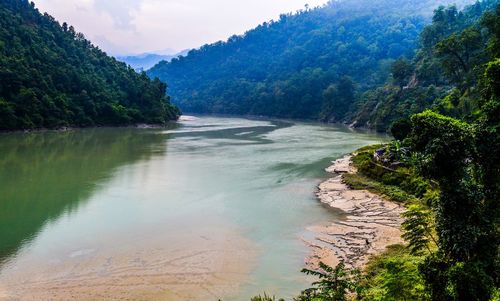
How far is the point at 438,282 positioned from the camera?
10719mm

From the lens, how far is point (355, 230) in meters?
23.2

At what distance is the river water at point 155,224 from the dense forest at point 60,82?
31.1 m

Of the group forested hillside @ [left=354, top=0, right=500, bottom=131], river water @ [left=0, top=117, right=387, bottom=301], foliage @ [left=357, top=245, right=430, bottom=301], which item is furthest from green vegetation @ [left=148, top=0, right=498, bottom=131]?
foliage @ [left=357, top=245, right=430, bottom=301]

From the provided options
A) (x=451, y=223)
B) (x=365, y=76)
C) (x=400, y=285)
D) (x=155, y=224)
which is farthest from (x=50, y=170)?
(x=365, y=76)

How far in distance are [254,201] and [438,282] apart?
19765mm

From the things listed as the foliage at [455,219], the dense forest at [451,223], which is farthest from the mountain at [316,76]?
the foliage at [455,219]

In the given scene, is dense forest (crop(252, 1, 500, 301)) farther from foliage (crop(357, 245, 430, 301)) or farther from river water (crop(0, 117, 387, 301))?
river water (crop(0, 117, 387, 301))

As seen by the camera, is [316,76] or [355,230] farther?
[316,76]

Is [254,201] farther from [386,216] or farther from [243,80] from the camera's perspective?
[243,80]

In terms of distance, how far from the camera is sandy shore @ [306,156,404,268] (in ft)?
64.9

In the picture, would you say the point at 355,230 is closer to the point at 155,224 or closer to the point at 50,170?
the point at 155,224

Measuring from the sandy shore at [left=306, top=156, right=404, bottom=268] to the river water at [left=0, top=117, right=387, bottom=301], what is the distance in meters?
0.96

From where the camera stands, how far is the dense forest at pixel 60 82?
76.1 meters

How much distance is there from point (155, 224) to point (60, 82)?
76.6 meters
